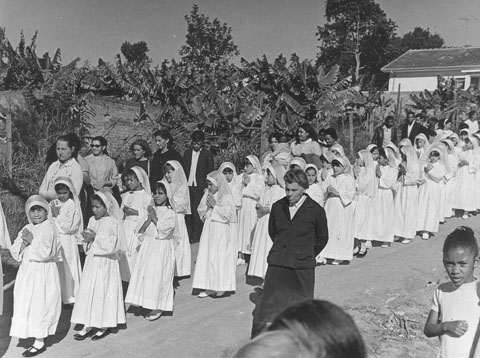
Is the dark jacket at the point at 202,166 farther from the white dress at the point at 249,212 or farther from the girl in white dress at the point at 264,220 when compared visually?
the girl in white dress at the point at 264,220

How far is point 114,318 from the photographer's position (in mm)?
5148

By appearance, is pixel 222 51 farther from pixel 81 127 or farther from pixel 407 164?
pixel 407 164

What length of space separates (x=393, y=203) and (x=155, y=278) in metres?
4.87

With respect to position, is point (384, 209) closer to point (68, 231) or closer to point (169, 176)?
point (169, 176)

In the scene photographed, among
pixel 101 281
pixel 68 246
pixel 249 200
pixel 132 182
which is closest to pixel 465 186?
pixel 249 200

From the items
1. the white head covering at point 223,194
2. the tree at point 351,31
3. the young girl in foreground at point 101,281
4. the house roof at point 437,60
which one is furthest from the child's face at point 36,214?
the house roof at point 437,60

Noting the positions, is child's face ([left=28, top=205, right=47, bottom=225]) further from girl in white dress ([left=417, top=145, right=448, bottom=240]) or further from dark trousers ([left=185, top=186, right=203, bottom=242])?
girl in white dress ([left=417, top=145, right=448, bottom=240])

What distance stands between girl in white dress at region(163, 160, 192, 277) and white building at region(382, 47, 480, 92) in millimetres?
16238

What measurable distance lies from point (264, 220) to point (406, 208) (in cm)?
329

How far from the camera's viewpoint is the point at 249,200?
8.14 m

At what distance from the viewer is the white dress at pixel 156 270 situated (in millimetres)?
5617

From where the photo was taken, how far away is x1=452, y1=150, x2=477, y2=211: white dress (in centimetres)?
1110

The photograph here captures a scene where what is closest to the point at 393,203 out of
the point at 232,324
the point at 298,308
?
the point at 232,324

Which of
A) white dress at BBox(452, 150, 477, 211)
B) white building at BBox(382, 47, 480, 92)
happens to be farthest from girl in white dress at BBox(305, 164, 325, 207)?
white building at BBox(382, 47, 480, 92)
